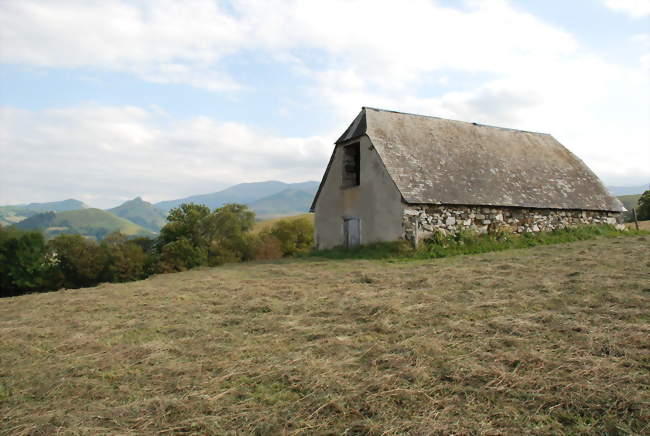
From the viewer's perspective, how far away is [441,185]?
63.3 feet

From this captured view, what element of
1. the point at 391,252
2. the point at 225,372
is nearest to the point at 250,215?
the point at 391,252

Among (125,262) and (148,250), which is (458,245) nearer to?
(125,262)

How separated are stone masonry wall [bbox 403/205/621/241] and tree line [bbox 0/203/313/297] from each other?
1542 cm

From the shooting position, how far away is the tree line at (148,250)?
3375cm

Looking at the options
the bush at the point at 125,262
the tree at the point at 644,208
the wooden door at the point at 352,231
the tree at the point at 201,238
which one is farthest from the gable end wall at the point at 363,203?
the tree at the point at 644,208

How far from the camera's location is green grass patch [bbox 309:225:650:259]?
17.7 metres

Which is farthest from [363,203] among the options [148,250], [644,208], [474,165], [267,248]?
[644,208]

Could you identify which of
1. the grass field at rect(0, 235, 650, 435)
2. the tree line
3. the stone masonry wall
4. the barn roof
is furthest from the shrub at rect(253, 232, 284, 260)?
the grass field at rect(0, 235, 650, 435)

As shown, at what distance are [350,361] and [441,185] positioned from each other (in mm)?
14498

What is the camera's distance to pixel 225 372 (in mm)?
5883

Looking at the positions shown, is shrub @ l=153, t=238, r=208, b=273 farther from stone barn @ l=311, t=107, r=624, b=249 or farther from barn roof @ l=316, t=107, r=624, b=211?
barn roof @ l=316, t=107, r=624, b=211

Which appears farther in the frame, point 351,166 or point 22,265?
point 22,265

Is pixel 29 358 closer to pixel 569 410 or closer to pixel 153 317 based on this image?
pixel 153 317

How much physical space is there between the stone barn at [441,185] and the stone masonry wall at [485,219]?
0.04 metres
